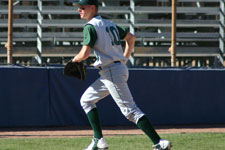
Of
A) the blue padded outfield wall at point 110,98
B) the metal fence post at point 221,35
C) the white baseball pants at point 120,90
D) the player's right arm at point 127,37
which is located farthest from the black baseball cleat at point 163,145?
the metal fence post at point 221,35

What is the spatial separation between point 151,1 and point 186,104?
11.3 m

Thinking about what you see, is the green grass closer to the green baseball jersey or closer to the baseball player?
the baseball player

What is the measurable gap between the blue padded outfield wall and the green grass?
241cm

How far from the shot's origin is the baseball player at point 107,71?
6016mm

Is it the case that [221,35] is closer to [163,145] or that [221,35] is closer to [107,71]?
[107,71]

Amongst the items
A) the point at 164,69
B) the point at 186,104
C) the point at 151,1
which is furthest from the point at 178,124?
the point at 151,1

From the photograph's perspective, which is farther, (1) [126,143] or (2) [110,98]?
(2) [110,98]

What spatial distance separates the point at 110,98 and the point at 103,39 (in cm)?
522

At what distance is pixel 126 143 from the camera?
7.94 meters

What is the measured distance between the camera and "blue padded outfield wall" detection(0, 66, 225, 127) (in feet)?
35.4

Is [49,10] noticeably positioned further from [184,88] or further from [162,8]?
[184,88]

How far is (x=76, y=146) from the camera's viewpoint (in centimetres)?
753

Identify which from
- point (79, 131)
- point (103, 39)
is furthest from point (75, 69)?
point (79, 131)

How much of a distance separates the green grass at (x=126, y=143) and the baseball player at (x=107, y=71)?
3.58ft
